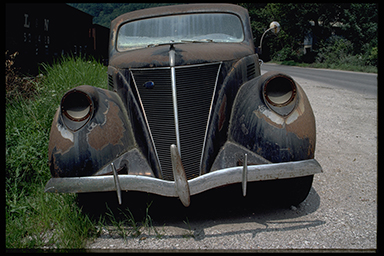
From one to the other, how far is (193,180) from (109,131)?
90 cm

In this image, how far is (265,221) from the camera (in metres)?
2.87

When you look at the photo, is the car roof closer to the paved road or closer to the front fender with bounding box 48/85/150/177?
the front fender with bounding box 48/85/150/177

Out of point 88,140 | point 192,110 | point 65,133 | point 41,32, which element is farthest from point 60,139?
point 41,32

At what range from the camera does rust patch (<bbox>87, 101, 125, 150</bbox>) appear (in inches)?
110

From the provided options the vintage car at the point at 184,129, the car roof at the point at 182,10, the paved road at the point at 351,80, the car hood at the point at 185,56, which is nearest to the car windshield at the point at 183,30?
the car roof at the point at 182,10

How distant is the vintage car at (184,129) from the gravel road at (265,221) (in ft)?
1.00

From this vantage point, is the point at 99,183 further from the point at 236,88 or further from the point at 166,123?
the point at 236,88

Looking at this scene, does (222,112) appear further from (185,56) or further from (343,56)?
(343,56)

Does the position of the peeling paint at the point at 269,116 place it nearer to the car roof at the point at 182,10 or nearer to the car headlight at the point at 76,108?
the car headlight at the point at 76,108

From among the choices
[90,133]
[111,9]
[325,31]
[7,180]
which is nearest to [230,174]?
[90,133]

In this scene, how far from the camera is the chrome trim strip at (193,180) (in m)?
2.52

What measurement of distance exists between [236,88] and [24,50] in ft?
18.4

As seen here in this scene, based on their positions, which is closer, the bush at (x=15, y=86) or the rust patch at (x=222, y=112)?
the rust patch at (x=222, y=112)

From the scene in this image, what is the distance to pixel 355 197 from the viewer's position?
3348mm
